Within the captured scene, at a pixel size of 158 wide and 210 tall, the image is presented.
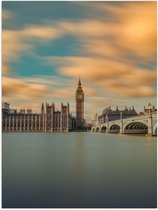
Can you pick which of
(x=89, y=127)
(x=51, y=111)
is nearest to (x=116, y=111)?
(x=89, y=127)

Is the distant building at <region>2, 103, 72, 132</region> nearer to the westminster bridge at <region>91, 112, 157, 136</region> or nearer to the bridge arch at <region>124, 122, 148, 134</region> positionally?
the westminster bridge at <region>91, 112, 157, 136</region>

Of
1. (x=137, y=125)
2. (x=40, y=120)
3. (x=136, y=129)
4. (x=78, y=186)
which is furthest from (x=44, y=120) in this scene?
(x=78, y=186)

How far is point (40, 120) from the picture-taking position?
192ft

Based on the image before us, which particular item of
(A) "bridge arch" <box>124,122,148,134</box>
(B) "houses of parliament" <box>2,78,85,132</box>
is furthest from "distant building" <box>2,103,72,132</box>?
(A) "bridge arch" <box>124,122,148,134</box>

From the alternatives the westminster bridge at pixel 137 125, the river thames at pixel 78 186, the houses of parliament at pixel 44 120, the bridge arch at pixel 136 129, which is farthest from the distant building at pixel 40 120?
the river thames at pixel 78 186

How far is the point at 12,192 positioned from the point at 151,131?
1745 centimetres

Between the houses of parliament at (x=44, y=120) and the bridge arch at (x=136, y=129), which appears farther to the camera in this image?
the houses of parliament at (x=44, y=120)

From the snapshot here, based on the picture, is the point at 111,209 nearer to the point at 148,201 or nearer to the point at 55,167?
the point at 148,201

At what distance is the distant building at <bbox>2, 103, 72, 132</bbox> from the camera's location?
5628 cm

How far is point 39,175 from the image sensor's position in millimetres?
7391

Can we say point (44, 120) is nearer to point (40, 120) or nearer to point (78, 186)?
point (40, 120)

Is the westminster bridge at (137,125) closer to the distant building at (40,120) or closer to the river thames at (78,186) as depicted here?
the distant building at (40,120)

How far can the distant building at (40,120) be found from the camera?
5628 cm

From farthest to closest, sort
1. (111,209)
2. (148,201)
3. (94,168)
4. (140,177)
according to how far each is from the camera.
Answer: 1. (94,168)
2. (140,177)
3. (148,201)
4. (111,209)
